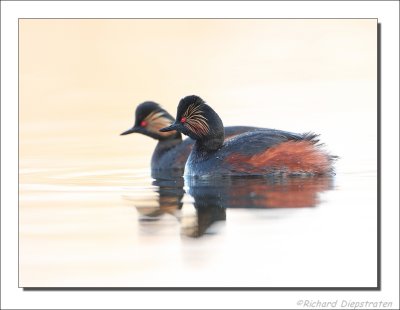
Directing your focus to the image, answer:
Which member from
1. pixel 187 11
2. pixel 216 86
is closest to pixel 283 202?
pixel 187 11

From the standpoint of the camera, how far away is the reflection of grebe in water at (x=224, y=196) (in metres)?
9.62

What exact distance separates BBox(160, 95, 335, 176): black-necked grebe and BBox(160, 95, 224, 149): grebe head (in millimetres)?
11

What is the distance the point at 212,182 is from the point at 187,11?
6.16ft

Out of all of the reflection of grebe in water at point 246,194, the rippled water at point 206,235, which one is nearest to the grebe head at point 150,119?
the reflection of grebe in water at point 246,194

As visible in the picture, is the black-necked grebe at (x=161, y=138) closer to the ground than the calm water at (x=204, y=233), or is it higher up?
higher up

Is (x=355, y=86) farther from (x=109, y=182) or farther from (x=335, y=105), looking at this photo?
Answer: (x=109, y=182)

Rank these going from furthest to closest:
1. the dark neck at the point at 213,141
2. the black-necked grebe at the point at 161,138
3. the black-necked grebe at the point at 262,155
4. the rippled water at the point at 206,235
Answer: the black-necked grebe at the point at 161,138 → the dark neck at the point at 213,141 → the black-necked grebe at the point at 262,155 → the rippled water at the point at 206,235

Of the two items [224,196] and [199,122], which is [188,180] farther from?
[224,196]

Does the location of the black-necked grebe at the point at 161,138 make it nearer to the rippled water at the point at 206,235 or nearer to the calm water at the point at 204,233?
the calm water at the point at 204,233

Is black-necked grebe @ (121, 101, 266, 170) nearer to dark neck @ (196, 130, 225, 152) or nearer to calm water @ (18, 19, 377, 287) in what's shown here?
calm water @ (18, 19, 377, 287)

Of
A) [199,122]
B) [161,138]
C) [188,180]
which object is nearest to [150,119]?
[161,138]

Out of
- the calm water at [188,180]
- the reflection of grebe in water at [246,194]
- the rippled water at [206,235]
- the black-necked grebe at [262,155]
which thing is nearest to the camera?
the rippled water at [206,235]

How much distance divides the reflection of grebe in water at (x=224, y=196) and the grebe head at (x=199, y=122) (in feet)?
1.66

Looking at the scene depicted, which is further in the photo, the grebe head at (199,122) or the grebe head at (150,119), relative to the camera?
the grebe head at (150,119)
